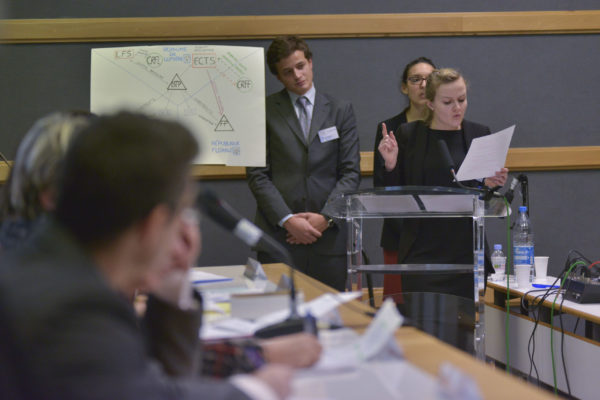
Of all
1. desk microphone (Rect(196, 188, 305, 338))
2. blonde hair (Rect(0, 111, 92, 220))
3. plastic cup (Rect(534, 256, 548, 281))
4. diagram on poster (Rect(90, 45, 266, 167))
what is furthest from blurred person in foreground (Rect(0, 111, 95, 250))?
diagram on poster (Rect(90, 45, 266, 167))

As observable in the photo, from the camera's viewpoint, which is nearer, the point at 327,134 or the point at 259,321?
the point at 259,321

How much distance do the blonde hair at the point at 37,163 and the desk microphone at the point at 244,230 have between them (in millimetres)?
340

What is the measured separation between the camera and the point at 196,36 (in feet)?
14.3

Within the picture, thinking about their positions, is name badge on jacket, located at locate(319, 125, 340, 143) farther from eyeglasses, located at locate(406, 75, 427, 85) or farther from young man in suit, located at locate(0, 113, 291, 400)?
young man in suit, located at locate(0, 113, 291, 400)

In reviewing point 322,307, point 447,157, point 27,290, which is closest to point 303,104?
point 447,157

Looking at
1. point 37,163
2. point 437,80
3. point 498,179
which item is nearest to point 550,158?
point 437,80

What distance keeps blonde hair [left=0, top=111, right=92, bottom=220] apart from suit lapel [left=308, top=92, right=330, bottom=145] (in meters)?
2.12

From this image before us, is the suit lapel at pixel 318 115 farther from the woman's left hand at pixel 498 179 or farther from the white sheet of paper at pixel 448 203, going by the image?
the white sheet of paper at pixel 448 203

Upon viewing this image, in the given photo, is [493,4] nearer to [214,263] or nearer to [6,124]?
[214,263]

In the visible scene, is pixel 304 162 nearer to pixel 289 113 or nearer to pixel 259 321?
pixel 289 113

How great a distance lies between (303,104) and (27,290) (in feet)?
9.11

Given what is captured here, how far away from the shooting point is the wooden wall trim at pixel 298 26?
14.2ft

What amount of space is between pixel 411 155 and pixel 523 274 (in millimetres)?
890

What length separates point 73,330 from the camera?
2.32ft
